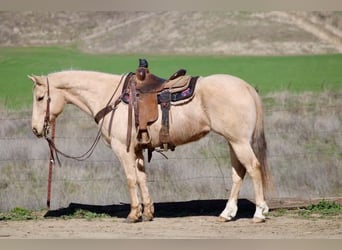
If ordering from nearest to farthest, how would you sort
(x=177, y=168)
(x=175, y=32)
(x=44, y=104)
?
(x=44, y=104), (x=177, y=168), (x=175, y=32)

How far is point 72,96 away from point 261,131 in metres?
2.40

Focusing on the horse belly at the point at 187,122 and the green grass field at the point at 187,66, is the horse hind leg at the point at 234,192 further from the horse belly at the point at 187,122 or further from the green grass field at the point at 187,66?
the green grass field at the point at 187,66

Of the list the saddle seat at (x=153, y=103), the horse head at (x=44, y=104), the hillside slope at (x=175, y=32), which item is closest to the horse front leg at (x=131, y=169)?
the saddle seat at (x=153, y=103)

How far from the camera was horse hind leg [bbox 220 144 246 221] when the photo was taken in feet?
28.7

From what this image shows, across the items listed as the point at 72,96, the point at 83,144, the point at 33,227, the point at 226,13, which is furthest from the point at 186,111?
the point at 226,13

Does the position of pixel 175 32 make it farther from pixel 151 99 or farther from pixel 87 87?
pixel 151 99

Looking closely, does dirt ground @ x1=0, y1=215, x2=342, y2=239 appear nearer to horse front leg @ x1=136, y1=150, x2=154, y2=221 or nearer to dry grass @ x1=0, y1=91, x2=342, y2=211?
horse front leg @ x1=136, y1=150, x2=154, y2=221

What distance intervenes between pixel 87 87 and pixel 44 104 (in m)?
0.57

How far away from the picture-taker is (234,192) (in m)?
8.73

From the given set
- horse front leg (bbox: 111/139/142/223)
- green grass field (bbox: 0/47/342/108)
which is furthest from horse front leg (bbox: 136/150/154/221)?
green grass field (bbox: 0/47/342/108)

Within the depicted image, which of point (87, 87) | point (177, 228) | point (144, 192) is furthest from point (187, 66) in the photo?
point (177, 228)

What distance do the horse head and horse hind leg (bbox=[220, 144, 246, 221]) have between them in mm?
2242

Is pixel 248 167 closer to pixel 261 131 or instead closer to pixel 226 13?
pixel 261 131

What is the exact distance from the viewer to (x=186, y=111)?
340 inches
